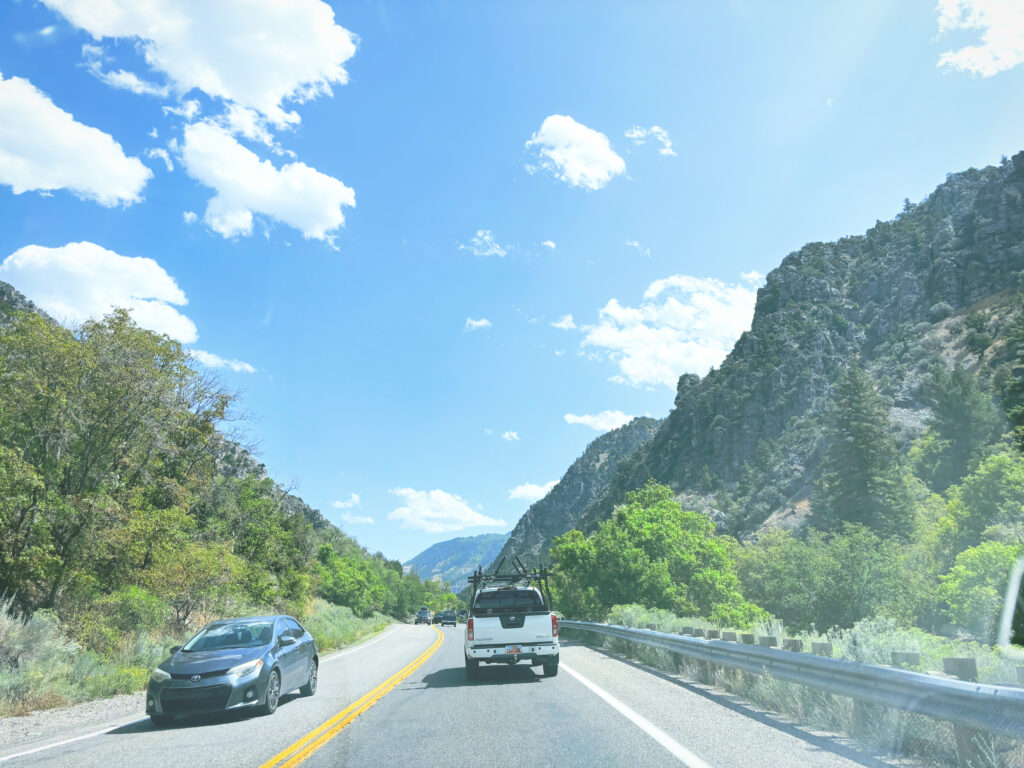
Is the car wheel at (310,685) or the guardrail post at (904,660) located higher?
the guardrail post at (904,660)

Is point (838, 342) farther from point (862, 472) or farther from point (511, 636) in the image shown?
point (511, 636)

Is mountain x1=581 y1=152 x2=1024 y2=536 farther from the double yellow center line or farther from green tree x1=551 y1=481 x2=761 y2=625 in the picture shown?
the double yellow center line

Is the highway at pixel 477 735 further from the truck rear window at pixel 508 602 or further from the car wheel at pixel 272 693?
the truck rear window at pixel 508 602

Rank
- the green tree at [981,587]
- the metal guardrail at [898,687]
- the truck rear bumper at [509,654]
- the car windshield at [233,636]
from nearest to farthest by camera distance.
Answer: the metal guardrail at [898,687], the car windshield at [233,636], the truck rear bumper at [509,654], the green tree at [981,587]

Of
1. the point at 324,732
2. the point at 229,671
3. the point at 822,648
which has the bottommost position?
the point at 324,732

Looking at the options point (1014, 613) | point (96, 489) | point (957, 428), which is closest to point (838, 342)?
point (957, 428)

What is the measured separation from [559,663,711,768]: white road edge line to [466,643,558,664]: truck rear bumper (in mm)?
1883

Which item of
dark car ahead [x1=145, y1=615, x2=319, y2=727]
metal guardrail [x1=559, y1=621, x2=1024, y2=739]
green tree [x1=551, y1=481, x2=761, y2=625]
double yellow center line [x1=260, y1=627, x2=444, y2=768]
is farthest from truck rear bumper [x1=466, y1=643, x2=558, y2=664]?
green tree [x1=551, y1=481, x2=761, y2=625]

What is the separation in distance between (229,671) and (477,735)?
394cm

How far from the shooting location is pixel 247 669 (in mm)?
9758

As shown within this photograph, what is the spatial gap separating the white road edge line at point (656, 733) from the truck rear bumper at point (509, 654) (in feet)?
6.18

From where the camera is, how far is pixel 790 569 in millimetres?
Answer: 56938

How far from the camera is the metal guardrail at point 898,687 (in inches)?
197

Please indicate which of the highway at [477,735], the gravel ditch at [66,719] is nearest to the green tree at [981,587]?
the highway at [477,735]
